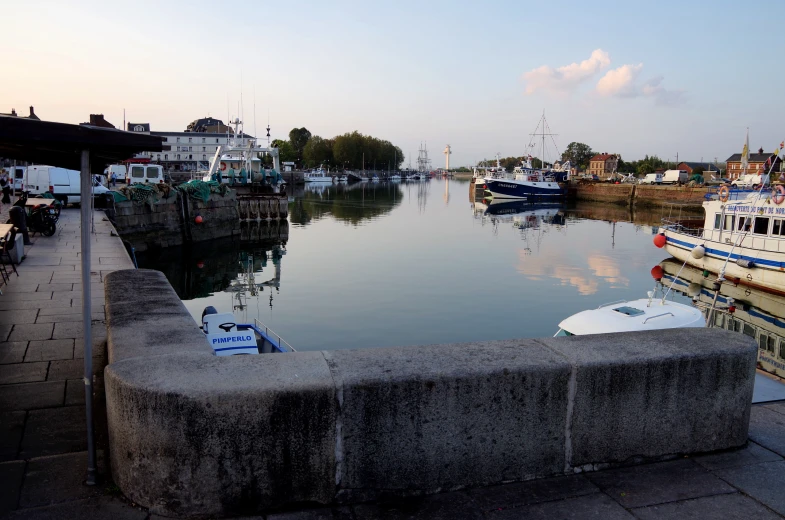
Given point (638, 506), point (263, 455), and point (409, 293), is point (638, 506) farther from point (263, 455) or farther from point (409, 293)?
point (409, 293)

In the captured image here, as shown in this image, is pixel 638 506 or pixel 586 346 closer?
pixel 638 506

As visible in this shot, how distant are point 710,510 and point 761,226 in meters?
24.4

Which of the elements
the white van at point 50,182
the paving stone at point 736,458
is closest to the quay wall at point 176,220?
the white van at point 50,182

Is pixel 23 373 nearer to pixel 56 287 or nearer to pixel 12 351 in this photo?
pixel 12 351

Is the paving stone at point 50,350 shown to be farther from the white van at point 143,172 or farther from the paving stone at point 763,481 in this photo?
the white van at point 143,172

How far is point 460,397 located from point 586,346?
3.38 feet

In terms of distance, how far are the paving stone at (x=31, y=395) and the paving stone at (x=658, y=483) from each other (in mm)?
4182

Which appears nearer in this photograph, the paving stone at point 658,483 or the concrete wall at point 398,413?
the concrete wall at point 398,413

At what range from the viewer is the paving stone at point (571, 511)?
10.5ft

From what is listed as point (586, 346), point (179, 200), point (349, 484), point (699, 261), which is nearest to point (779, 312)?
point (699, 261)

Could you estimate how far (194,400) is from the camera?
291cm

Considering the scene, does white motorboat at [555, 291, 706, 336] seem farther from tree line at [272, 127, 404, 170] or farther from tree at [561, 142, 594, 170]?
tree at [561, 142, 594, 170]

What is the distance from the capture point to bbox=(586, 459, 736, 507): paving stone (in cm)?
341

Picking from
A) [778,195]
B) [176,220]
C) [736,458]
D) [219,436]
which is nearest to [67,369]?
[219,436]
